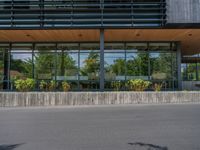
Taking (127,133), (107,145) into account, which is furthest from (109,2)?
(107,145)

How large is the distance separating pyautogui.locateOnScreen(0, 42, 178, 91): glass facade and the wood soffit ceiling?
0.68 m

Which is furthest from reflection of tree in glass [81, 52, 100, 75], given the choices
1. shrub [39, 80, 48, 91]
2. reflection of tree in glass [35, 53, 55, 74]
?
shrub [39, 80, 48, 91]

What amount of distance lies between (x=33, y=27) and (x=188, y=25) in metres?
8.87

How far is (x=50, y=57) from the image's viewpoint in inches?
916

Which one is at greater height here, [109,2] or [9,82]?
[109,2]

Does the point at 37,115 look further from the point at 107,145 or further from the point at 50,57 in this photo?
the point at 50,57

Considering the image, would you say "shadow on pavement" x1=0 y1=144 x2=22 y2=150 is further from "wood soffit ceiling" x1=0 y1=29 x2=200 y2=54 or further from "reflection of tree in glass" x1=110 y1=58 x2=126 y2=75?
"reflection of tree in glass" x1=110 y1=58 x2=126 y2=75

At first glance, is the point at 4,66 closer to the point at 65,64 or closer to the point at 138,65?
the point at 65,64

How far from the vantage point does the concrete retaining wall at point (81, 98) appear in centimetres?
1516

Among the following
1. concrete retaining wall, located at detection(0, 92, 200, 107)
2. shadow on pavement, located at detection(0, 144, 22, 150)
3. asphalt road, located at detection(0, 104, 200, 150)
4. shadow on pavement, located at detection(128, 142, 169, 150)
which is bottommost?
shadow on pavement, located at detection(0, 144, 22, 150)

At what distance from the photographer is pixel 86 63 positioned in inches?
898

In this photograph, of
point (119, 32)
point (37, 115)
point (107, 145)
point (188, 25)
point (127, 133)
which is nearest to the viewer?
point (107, 145)

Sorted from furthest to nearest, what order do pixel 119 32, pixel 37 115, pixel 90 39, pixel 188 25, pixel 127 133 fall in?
pixel 90 39
pixel 119 32
pixel 188 25
pixel 37 115
pixel 127 133

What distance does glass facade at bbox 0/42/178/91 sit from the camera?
22.7m
